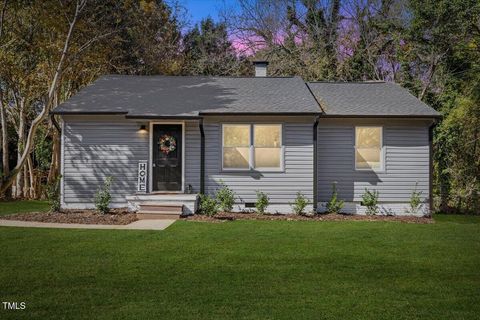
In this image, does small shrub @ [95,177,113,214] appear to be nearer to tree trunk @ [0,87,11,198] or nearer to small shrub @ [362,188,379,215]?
tree trunk @ [0,87,11,198]

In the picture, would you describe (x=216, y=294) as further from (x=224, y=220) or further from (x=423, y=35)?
(x=423, y=35)

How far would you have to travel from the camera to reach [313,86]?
16516mm

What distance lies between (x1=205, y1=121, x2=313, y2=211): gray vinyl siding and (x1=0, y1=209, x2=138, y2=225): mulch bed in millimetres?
2594

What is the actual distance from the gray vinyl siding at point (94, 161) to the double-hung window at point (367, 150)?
20.7ft

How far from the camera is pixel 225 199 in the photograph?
1317 cm

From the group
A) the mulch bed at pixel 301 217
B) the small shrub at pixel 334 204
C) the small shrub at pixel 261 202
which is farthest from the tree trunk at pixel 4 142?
the small shrub at pixel 334 204

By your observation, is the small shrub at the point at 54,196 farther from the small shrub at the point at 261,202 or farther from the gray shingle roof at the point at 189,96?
the small shrub at the point at 261,202

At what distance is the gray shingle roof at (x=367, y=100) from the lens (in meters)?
13.7

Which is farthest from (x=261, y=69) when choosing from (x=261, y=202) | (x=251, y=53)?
(x=251, y=53)

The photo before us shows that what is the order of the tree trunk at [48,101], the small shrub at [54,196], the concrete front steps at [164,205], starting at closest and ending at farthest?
the concrete front steps at [164,205], the small shrub at [54,196], the tree trunk at [48,101]

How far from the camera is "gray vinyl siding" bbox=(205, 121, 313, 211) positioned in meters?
13.4

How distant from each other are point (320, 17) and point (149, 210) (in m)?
17.2

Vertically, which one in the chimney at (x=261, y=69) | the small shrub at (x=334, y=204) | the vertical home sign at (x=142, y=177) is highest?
the chimney at (x=261, y=69)

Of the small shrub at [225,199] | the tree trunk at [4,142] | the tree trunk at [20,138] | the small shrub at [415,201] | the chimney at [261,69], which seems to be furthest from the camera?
the tree trunk at [20,138]
